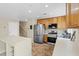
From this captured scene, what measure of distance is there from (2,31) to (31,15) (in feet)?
1.50

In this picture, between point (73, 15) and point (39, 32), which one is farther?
point (39, 32)

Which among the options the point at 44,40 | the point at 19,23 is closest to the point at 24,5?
the point at 19,23

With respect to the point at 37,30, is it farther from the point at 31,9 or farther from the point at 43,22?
the point at 31,9

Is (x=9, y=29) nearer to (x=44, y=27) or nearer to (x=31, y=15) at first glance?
(x=31, y=15)

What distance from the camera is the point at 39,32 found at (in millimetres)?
1597

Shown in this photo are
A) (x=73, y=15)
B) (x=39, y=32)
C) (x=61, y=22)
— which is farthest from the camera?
(x=39, y=32)

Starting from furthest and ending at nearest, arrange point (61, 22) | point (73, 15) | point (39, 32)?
point (39, 32)
point (61, 22)
point (73, 15)

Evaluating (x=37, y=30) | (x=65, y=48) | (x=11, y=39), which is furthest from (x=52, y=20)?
(x=11, y=39)

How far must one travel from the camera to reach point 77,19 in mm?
966

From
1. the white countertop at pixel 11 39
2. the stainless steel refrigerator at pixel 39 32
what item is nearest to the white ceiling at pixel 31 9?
the stainless steel refrigerator at pixel 39 32

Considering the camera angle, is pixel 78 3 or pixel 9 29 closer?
pixel 78 3

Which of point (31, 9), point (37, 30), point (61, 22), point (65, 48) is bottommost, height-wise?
point (65, 48)

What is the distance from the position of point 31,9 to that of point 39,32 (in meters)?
0.35

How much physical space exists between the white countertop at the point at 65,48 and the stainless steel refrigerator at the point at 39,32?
25 centimetres
